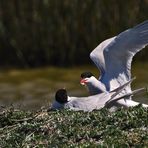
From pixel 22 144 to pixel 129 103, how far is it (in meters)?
1.92

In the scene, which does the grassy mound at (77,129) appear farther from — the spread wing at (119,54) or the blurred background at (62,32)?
the blurred background at (62,32)

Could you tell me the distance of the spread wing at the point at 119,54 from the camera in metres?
8.37

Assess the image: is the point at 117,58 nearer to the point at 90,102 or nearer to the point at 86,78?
the point at 86,78

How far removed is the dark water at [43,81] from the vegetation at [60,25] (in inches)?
10.2

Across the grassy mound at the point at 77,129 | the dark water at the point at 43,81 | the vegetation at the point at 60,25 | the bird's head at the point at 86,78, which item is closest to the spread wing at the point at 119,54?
the bird's head at the point at 86,78

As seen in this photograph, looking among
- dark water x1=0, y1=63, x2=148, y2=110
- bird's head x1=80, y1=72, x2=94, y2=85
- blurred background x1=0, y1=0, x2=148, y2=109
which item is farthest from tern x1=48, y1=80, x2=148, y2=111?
blurred background x1=0, y1=0, x2=148, y2=109

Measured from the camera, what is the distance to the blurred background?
45.2ft

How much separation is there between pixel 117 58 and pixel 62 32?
5464mm

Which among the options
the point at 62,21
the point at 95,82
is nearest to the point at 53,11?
the point at 62,21

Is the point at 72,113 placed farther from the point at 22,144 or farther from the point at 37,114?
the point at 22,144

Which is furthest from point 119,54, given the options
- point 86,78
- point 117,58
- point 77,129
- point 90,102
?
point 77,129

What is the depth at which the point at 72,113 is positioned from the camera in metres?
6.91

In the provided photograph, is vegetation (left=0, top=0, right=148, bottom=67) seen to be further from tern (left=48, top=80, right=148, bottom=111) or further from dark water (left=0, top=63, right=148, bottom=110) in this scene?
tern (left=48, top=80, right=148, bottom=111)

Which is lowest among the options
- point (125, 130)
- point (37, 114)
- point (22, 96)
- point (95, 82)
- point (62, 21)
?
point (125, 130)
